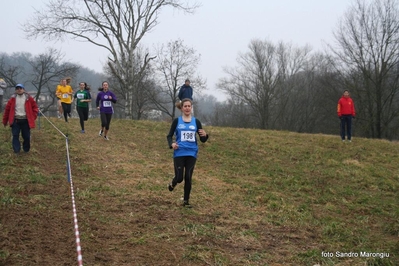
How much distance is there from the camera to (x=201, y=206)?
23.0ft

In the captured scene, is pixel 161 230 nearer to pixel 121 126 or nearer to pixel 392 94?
pixel 121 126

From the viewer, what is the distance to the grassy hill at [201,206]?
4.68 m

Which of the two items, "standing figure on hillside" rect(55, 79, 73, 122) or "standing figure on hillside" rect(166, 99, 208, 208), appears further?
"standing figure on hillside" rect(55, 79, 73, 122)

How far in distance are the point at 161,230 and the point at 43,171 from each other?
445 centimetres

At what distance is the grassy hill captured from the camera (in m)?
4.68

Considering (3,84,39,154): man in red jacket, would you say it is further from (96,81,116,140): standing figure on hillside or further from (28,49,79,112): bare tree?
(28,49,79,112): bare tree

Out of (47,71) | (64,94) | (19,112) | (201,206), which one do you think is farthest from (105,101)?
(47,71)

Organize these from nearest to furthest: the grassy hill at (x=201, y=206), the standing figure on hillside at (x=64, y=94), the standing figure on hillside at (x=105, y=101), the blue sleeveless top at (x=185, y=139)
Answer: the grassy hill at (x=201, y=206), the blue sleeveless top at (x=185, y=139), the standing figure on hillside at (x=105, y=101), the standing figure on hillside at (x=64, y=94)

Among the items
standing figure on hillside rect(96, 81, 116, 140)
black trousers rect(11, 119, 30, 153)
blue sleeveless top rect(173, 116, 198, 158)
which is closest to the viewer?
blue sleeveless top rect(173, 116, 198, 158)

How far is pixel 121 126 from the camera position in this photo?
56.4ft

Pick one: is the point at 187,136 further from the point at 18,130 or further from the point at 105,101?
the point at 105,101

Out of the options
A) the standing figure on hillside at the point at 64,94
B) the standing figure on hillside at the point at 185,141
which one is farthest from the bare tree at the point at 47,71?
the standing figure on hillside at the point at 185,141

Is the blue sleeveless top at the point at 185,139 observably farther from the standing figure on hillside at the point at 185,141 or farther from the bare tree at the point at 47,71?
the bare tree at the point at 47,71

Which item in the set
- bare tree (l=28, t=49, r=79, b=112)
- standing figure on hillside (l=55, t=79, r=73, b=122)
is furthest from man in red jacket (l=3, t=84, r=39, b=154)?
bare tree (l=28, t=49, r=79, b=112)
